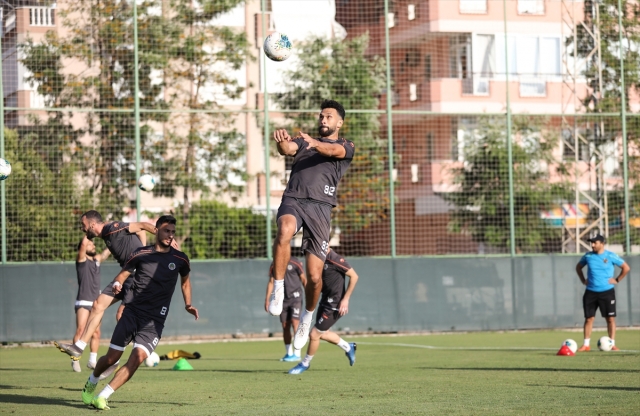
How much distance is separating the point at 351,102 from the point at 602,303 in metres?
10.5

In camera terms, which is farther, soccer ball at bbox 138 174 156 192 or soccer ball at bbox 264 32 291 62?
soccer ball at bbox 138 174 156 192

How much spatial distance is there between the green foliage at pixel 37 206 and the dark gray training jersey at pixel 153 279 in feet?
41.8

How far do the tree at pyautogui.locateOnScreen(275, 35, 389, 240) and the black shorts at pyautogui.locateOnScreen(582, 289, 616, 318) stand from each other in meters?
7.65

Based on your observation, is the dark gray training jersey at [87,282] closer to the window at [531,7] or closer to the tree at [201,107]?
the tree at [201,107]

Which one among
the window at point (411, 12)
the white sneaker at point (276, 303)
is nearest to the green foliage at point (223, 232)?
the window at point (411, 12)

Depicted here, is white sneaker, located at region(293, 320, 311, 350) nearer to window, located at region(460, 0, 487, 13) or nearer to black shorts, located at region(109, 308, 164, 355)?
black shorts, located at region(109, 308, 164, 355)

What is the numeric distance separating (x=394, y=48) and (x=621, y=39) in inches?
243

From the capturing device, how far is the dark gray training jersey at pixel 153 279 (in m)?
11.4

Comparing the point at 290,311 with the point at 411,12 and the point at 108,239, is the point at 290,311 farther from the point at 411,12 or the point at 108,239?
the point at 411,12

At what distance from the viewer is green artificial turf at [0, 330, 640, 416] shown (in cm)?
1084

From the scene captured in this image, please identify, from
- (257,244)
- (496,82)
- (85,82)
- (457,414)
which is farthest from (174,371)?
(496,82)

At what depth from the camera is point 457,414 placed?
33.0ft

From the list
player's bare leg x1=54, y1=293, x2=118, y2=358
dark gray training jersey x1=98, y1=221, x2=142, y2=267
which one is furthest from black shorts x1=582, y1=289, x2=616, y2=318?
player's bare leg x1=54, y1=293, x2=118, y2=358

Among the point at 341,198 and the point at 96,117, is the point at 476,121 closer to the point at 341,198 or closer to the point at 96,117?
the point at 341,198
